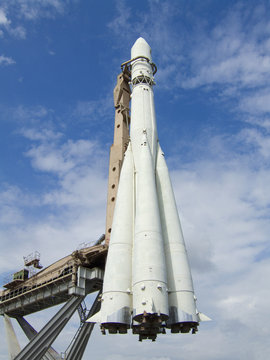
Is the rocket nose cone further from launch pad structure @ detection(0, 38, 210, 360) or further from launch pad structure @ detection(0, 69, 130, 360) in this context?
launch pad structure @ detection(0, 69, 130, 360)

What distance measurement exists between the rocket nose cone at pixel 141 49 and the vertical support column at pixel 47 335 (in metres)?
23.1

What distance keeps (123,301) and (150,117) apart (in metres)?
15.3

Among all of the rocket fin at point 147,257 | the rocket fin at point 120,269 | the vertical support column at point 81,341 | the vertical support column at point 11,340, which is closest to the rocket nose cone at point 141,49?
the rocket fin at point 120,269

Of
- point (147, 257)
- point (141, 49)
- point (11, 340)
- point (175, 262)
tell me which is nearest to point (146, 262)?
point (147, 257)

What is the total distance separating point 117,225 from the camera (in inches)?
859

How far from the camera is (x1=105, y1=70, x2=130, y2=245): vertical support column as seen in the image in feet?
96.0

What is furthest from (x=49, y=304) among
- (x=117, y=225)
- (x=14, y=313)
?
(x=117, y=225)

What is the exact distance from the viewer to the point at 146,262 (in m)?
18.5

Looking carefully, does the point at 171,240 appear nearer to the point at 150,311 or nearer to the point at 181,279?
the point at 181,279

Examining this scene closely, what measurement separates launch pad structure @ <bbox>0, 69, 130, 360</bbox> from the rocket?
5458 mm

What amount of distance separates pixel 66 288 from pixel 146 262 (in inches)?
483

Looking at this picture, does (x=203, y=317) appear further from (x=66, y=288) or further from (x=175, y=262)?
(x=66, y=288)

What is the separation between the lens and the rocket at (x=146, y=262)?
17828mm

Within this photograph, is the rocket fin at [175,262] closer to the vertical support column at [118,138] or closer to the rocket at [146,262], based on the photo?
the rocket at [146,262]
